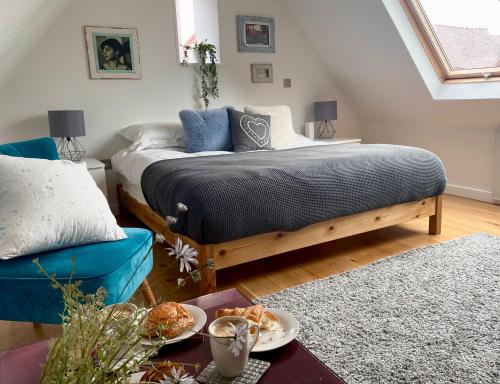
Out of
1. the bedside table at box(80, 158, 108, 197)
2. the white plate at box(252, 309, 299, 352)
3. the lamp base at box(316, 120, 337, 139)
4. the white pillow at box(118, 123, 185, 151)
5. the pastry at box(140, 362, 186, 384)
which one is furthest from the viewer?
the lamp base at box(316, 120, 337, 139)

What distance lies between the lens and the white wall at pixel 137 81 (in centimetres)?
349

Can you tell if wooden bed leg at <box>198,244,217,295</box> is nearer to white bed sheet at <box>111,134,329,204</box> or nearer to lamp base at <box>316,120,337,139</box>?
white bed sheet at <box>111,134,329,204</box>

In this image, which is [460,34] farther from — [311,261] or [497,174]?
[311,261]

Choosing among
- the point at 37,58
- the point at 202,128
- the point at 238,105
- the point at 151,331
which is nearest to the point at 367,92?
the point at 238,105

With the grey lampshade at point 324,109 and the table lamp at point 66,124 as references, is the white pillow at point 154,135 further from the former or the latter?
the grey lampshade at point 324,109

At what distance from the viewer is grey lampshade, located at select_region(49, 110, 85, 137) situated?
3.26m

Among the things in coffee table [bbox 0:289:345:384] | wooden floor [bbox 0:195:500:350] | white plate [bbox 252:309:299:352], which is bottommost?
wooden floor [bbox 0:195:500:350]

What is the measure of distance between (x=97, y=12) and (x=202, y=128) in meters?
1.40

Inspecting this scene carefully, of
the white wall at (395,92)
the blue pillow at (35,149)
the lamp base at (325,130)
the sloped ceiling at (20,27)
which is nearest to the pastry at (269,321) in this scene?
the blue pillow at (35,149)

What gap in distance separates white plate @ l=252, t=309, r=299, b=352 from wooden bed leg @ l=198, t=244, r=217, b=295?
0.95 meters

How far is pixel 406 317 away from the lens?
186cm

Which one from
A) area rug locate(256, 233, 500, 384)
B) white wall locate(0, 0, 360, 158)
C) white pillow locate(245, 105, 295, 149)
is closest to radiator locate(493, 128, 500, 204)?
area rug locate(256, 233, 500, 384)

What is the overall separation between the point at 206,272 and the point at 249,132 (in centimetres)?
164

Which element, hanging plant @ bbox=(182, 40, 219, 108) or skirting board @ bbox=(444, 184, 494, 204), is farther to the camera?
hanging plant @ bbox=(182, 40, 219, 108)
